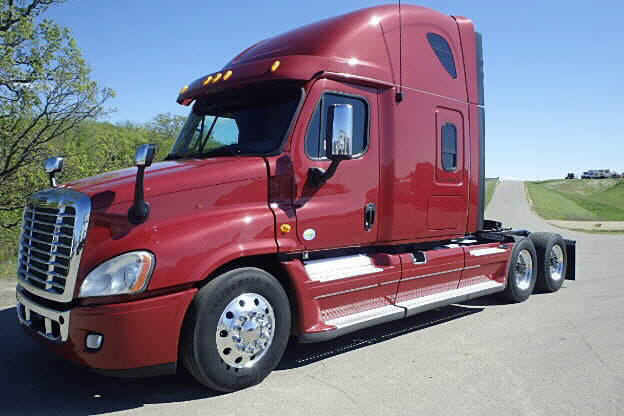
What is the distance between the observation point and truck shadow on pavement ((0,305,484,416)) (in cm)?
351

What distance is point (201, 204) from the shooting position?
3754 millimetres

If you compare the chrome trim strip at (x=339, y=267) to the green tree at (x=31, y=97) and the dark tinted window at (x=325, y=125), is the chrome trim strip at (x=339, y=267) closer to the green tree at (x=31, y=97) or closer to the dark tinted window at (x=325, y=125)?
the dark tinted window at (x=325, y=125)

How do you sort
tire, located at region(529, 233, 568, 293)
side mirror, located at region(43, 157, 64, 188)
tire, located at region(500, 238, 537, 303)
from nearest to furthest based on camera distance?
side mirror, located at region(43, 157, 64, 188)
tire, located at region(500, 238, 537, 303)
tire, located at region(529, 233, 568, 293)

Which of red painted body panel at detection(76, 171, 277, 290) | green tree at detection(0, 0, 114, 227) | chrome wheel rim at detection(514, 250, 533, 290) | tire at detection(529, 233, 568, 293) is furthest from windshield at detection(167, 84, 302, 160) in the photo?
green tree at detection(0, 0, 114, 227)

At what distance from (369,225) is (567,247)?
16.9 ft

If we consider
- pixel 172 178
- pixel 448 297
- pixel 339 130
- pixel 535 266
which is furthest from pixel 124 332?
pixel 535 266

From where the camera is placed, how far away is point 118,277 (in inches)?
131

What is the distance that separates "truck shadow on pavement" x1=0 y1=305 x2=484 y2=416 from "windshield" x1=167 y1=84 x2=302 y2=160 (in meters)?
2.06

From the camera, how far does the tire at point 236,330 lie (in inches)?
141

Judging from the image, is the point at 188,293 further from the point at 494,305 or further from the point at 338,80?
the point at 494,305

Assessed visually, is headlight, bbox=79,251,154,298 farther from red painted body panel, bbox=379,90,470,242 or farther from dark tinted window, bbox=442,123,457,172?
dark tinted window, bbox=442,123,457,172

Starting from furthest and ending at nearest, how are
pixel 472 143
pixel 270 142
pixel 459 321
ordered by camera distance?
pixel 472 143
pixel 459 321
pixel 270 142

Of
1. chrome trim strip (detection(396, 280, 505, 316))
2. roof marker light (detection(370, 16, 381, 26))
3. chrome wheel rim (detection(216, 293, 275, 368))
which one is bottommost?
chrome trim strip (detection(396, 280, 505, 316))

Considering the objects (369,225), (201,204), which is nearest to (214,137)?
(201,204)
